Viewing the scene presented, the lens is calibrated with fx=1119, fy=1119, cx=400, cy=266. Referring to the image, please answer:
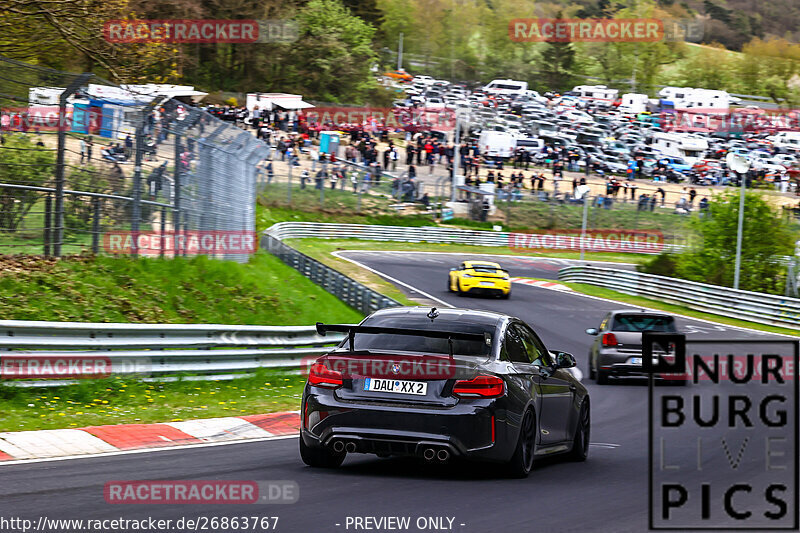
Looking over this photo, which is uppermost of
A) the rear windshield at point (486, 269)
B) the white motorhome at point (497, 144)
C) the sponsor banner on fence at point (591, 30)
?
the sponsor banner on fence at point (591, 30)

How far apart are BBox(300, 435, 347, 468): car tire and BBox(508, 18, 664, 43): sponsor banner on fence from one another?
11947 centimetres

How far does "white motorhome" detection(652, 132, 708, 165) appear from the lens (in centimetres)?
7850

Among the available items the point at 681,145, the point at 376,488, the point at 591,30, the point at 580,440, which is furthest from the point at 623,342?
the point at 591,30

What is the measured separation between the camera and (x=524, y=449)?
8367 millimetres

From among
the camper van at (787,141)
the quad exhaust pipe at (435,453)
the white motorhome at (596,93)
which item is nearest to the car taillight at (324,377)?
the quad exhaust pipe at (435,453)

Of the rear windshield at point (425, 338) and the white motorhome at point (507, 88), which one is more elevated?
the white motorhome at point (507, 88)

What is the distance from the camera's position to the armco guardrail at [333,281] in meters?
24.2

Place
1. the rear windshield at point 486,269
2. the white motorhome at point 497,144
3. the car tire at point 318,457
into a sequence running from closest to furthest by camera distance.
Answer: the car tire at point 318,457 → the rear windshield at point 486,269 → the white motorhome at point 497,144

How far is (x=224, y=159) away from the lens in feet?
68.0

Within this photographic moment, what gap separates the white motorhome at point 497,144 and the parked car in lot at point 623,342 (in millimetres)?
49580

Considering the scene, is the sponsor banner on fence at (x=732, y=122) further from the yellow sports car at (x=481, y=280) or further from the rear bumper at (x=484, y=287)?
the rear bumper at (x=484, y=287)

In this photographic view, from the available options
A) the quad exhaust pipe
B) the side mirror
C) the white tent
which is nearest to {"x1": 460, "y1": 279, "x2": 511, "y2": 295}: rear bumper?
the side mirror

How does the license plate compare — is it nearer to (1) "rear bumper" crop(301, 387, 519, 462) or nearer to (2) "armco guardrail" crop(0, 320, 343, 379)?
(1) "rear bumper" crop(301, 387, 519, 462)

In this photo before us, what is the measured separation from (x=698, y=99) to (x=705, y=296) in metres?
85.8
